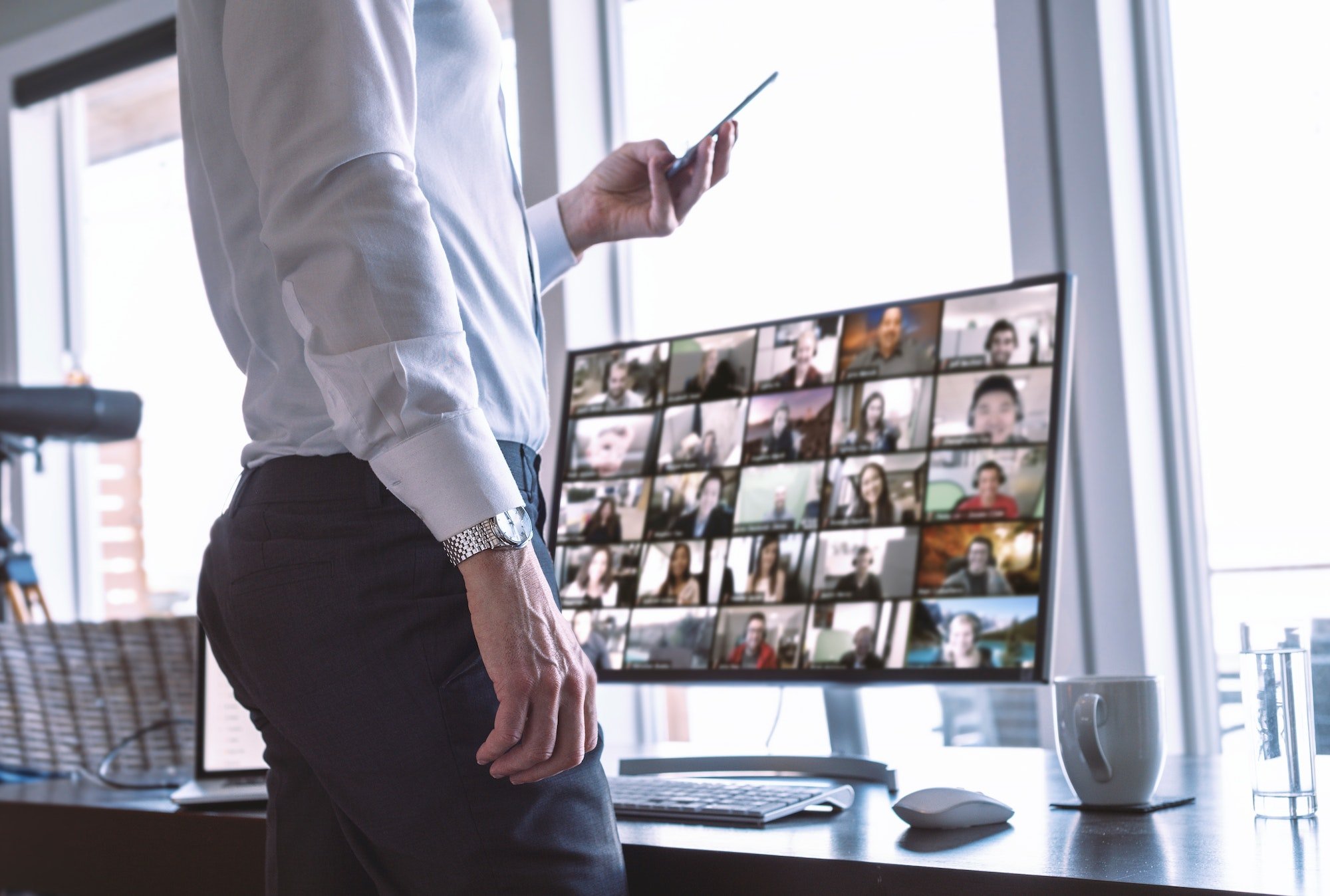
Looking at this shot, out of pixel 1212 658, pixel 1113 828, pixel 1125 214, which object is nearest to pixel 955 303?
pixel 1125 214

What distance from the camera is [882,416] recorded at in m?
1.38

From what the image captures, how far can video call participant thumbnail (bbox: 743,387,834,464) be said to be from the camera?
1.42 metres

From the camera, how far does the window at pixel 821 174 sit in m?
1.98

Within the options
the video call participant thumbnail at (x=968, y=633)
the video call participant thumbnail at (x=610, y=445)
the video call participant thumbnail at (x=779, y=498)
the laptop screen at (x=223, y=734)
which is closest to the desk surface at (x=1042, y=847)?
the video call participant thumbnail at (x=968, y=633)

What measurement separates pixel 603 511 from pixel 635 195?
429 mm

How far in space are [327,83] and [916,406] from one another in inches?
31.1

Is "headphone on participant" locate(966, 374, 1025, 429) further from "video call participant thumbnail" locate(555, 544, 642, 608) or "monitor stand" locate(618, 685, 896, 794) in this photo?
"video call participant thumbnail" locate(555, 544, 642, 608)

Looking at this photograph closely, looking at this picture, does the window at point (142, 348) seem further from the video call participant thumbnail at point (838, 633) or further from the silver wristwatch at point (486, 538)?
the silver wristwatch at point (486, 538)

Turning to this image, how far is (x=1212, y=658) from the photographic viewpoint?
1.74m

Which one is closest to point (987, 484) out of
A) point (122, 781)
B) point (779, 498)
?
point (779, 498)

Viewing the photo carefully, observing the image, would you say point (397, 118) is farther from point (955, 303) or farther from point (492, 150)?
point (955, 303)

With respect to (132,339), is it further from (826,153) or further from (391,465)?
(391,465)

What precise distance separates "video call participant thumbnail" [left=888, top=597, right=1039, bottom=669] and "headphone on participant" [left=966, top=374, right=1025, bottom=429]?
0.64 ft

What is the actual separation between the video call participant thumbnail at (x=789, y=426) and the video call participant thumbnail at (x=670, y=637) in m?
0.19
